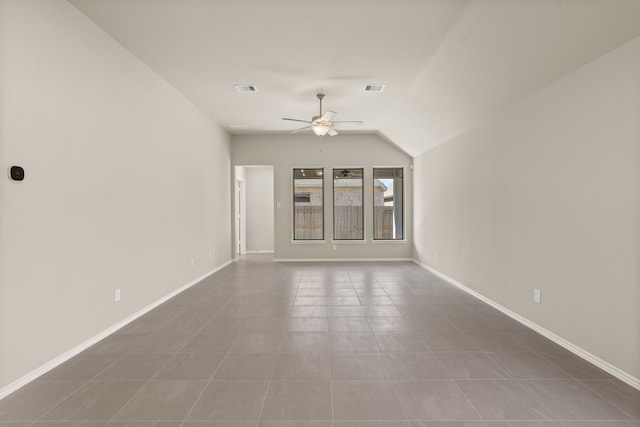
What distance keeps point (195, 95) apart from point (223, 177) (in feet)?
7.50

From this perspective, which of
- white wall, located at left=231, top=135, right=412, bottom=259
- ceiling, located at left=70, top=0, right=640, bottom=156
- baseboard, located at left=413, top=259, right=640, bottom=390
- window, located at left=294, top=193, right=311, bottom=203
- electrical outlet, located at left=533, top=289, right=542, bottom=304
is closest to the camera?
baseboard, located at left=413, top=259, right=640, bottom=390

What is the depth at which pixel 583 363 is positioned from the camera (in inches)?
92.7

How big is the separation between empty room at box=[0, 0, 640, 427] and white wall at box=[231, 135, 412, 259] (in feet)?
7.58

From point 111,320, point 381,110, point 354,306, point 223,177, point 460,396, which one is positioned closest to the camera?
point 460,396

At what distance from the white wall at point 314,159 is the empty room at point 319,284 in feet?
7.58

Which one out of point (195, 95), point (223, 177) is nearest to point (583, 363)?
point (195, 95)

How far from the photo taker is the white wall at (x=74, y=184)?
206cm

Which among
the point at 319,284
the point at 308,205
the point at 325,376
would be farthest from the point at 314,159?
the point at 325,376

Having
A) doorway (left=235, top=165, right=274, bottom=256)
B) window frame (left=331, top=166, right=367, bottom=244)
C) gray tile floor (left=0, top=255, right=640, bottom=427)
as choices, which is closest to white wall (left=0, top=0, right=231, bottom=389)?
gray tile floor (left=0, top=255, right=640, bottom=427)

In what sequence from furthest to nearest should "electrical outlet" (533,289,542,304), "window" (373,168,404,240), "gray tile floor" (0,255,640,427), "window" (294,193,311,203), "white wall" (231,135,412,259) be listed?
"window" (294,193,311,203), "window" (373,168,404,240), "white wall" (231,135,412,259), "electrical outlet" (533,289,542,304), "gray tile floor" (0,255,640,427)

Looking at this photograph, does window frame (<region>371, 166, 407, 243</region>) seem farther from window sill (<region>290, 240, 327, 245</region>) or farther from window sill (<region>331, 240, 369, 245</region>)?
window sill (<region>290, 240, 327, 245</region>)

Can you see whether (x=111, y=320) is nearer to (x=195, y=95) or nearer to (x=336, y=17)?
(x=195, y=95)

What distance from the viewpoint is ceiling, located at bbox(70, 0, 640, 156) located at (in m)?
2.35

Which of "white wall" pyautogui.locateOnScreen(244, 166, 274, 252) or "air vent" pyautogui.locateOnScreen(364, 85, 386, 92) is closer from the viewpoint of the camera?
"air vent" pyautogui.locateOnScreen(364, 85, 386, 92)
